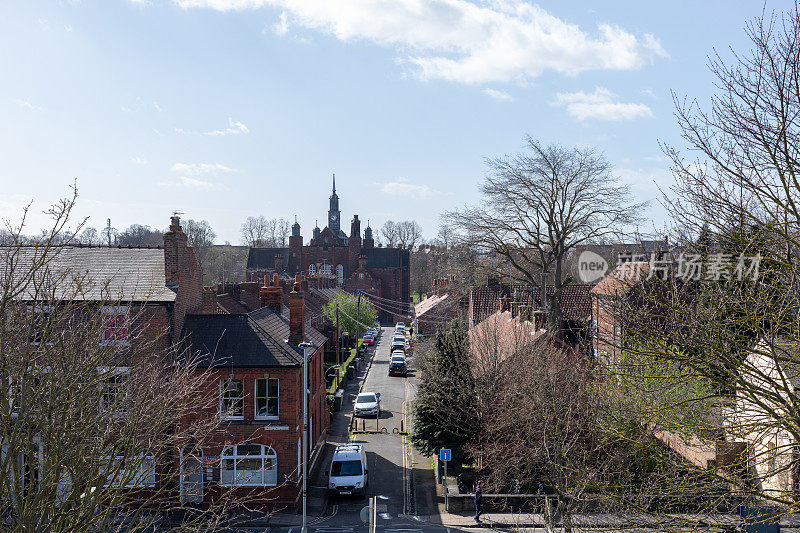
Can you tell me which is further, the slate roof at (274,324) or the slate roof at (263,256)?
the slate roof at (263,256)

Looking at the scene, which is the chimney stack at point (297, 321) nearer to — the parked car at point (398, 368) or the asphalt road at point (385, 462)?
the asphalt road at point (385, 462)

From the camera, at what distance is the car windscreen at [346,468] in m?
22.8

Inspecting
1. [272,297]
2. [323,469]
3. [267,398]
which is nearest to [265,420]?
[267,398]

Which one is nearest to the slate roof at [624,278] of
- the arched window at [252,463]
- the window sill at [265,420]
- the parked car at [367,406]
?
the window sill at [265,420]

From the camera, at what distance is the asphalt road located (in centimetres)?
2130

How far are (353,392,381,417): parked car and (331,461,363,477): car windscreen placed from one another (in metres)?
10.8

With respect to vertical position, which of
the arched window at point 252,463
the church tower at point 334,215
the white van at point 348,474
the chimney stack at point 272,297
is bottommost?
the white van at point 348,474

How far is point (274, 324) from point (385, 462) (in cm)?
789

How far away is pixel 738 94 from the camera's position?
9.02m

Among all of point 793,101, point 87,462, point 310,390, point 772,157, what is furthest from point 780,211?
point 310,390

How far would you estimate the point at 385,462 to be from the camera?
26.6m

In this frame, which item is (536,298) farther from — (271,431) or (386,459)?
(271,431)

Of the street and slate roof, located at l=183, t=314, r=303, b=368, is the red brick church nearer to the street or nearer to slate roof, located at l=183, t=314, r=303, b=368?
the street

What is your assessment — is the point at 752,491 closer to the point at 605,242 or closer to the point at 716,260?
the point at 716,260
